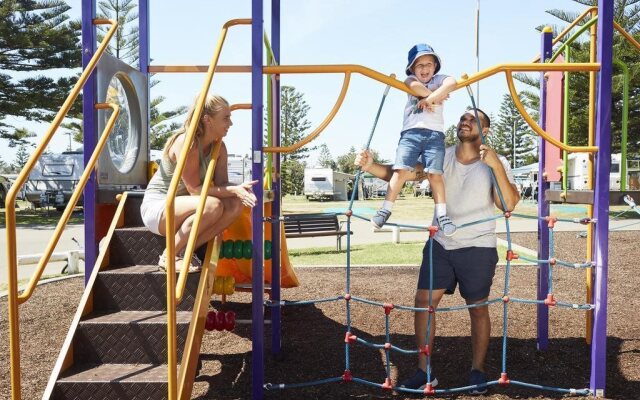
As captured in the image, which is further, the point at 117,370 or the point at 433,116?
the point at 433,116

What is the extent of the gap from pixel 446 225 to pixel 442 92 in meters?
0.79

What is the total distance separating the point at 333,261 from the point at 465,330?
4.97 meters

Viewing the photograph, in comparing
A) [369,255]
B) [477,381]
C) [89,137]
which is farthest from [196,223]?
[369,255]

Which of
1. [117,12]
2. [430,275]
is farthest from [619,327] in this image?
[117,12]

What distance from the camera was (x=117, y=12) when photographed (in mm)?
26578

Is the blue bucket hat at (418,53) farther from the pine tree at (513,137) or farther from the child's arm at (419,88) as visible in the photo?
the pine tree at (513,137)

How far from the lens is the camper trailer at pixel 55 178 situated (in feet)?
79.4

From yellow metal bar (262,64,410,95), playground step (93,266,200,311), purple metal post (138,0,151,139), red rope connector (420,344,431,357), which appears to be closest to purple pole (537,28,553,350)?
red rope connector (420,344,431,357)

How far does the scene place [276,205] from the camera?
15.1ft

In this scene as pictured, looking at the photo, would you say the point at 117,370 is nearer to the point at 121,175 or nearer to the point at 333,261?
the point at 121,175

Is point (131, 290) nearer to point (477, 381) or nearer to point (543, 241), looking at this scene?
point (477, 381)

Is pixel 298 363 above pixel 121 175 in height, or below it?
below

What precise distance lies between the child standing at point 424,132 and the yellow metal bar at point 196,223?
1.06 meters

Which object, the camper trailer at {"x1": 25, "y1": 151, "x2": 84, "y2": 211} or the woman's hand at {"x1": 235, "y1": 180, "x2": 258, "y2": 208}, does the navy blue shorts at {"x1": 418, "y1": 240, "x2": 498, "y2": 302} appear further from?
the camper trailer at {"x1": 25, "y1": 151, "x2": 84, "y2": 211}
